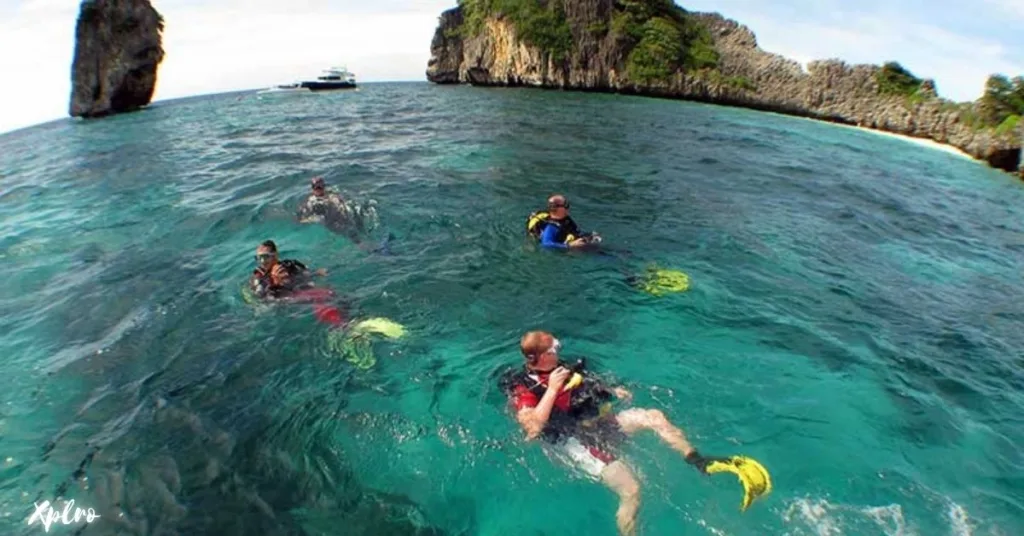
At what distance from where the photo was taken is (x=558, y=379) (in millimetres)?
5449

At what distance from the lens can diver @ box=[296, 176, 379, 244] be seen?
1293cm

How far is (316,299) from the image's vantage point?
933 centimetres

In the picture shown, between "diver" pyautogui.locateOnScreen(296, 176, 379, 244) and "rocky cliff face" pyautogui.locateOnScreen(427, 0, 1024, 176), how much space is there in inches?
1359

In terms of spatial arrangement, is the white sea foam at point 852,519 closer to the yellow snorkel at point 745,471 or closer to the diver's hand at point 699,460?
the yellow snorkel at point 745,471

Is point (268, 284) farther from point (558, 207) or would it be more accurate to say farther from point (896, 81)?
point (896, 81)

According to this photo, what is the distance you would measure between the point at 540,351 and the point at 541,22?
6852 centimetres

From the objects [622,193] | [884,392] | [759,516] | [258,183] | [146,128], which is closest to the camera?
[759,516]

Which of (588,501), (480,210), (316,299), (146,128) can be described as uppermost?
(146,128)

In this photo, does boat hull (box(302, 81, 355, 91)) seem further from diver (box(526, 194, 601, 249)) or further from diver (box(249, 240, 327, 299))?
diver (box(249, 240, 327, 299))

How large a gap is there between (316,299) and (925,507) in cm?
874

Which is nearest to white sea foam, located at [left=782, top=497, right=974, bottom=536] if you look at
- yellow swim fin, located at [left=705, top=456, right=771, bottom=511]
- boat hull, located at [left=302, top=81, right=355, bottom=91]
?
yellow swim fin, located at [left=705, top=456, right=771, bottom=511]

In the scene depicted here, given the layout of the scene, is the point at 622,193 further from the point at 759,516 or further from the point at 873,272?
the point at 759,516

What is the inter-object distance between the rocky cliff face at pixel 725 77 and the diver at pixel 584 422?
3481cm

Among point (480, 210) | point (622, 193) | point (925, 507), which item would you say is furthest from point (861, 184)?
point (925, 507)
